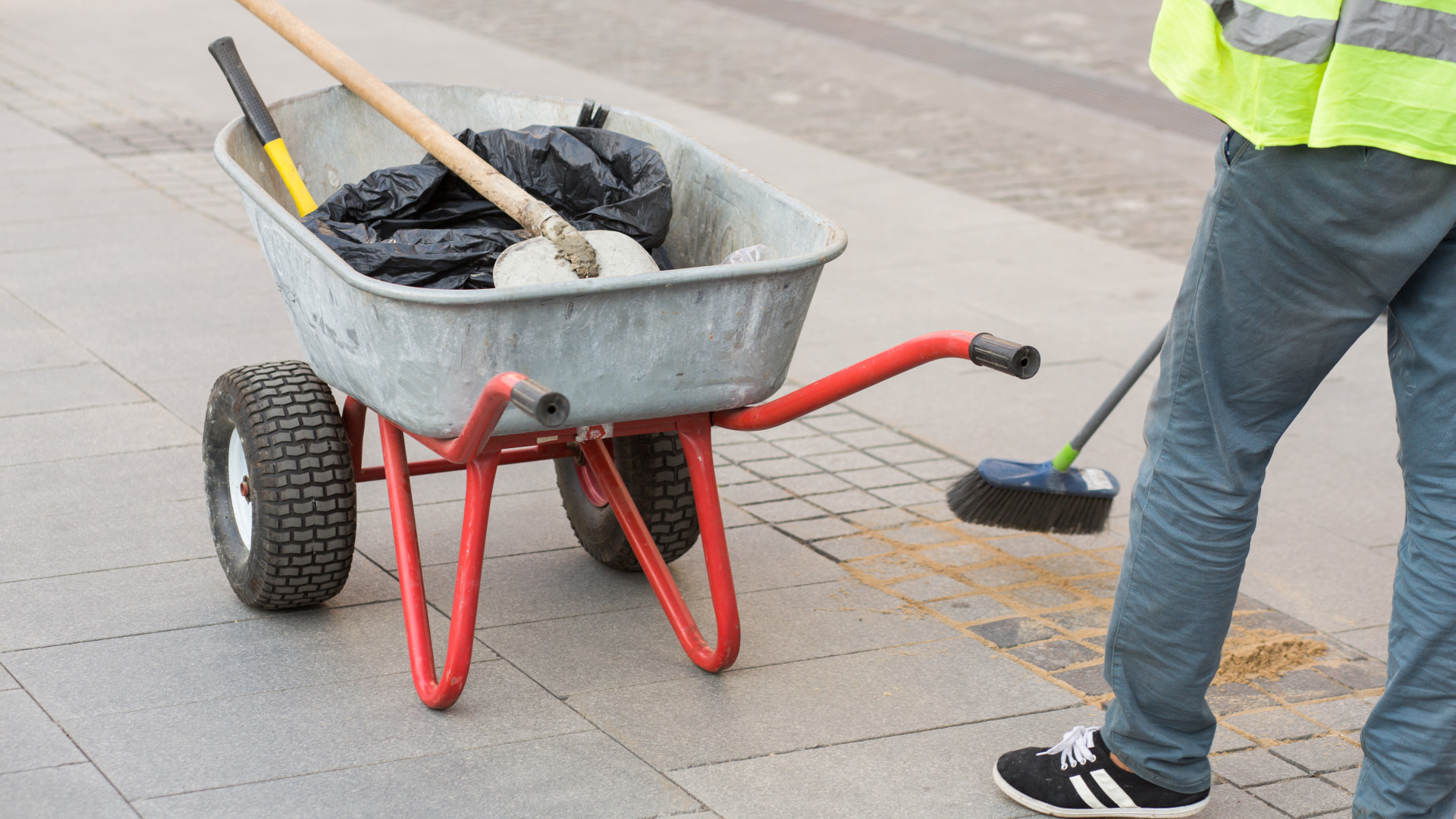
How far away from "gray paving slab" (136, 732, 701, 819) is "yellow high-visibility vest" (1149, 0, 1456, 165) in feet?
4.92

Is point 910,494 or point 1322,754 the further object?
point 910,494

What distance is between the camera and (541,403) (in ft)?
7.46

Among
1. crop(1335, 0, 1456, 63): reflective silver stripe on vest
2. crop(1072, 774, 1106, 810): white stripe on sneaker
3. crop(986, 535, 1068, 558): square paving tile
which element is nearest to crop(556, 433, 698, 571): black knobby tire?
crop(986, 535, 1068, 558): square paving tile

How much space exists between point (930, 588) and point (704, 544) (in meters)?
0.85

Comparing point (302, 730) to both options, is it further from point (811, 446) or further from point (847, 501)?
point (811, 446)

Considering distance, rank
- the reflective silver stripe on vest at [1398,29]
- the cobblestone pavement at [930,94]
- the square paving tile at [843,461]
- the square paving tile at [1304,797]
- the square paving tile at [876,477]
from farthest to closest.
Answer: the cobblestone pavement at [930,94] → the square paving tile at [843,461] → the square paving tile at [876,477] → the square paving tile at [1304,797] → the reflective silver stripe on vest at [1398,29]

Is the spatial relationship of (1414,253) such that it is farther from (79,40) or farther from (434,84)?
(79,40)

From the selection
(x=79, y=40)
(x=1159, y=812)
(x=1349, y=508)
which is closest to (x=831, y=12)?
(x=79, y=40)

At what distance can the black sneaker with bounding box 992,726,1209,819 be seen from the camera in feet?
8.84

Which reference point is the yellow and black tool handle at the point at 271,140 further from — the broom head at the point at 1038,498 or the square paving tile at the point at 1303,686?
the square paving tile at the point at 1303,686

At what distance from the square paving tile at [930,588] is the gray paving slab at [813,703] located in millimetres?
280

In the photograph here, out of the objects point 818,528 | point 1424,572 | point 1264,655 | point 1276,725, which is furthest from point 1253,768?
point 818,528

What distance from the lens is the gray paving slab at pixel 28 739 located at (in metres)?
2.72

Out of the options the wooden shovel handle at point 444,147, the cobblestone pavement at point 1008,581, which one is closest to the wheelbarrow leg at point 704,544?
the wooden shovel handle at point 444,147
